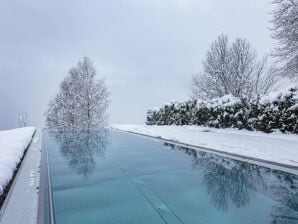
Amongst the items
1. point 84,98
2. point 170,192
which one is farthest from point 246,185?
point 84,98

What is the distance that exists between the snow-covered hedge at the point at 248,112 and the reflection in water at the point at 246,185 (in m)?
4.06

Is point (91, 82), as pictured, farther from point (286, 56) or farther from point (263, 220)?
point (263, 220)

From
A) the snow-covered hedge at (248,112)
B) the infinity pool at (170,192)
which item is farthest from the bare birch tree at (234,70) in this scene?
the infinity pool at (170,192)

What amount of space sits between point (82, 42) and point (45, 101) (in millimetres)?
13636

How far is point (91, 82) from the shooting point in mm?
29094

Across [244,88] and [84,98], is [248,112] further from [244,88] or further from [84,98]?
[84,98]

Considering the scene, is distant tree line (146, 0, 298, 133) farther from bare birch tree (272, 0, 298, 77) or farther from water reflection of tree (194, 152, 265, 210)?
water reflection of tree (194, 152, 265, 210)

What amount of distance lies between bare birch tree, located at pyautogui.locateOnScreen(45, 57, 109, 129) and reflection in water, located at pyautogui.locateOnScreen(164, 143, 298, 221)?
77.5ft

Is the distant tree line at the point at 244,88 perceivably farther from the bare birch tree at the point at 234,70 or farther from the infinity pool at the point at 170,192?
the infinity pool at the point at 170,192

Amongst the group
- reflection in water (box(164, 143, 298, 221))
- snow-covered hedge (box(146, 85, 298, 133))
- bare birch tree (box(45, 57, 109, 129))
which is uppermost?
bare birch tree (box(45, 57, 109, 129))

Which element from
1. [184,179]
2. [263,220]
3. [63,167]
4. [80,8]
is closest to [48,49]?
[80,8]

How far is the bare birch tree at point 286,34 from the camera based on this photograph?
46.8 feet

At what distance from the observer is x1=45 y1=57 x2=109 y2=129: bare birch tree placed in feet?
94.4

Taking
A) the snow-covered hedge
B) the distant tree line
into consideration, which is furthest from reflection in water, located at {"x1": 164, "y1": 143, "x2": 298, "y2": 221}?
the distant tree line
